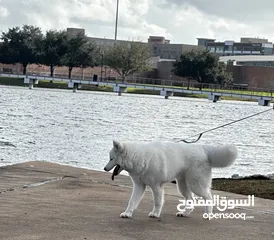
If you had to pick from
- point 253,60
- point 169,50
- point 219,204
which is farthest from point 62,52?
point 219,204

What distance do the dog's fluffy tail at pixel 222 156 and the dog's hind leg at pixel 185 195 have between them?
451 mm

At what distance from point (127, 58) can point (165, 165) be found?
331 feet

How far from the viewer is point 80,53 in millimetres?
107250

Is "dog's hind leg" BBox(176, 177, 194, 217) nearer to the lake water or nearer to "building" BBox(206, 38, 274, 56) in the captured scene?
the lake water

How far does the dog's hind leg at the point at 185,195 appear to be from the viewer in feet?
26.7

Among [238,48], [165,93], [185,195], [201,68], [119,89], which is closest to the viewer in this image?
[185,195]

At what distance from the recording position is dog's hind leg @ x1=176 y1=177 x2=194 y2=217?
814cm

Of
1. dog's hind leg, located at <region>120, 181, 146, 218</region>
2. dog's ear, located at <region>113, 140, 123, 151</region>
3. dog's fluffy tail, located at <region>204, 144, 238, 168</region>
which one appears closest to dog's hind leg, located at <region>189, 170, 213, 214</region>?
dog's fluffy tail, located at <region>204, 144, 238, 168</region>

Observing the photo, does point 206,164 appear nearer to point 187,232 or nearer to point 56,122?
point 187,232

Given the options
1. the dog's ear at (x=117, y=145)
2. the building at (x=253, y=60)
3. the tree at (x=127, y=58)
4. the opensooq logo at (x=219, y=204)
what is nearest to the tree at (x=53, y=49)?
the tree at (x=127, y=58)

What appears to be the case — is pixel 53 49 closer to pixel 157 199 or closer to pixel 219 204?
pixel 219 204

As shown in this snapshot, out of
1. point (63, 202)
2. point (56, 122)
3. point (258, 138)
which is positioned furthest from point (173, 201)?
point (56, 122)

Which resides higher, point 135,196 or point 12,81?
point 135,196

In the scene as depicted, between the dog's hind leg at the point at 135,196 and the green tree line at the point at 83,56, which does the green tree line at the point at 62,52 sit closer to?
the green tree line at the point at 83,56
